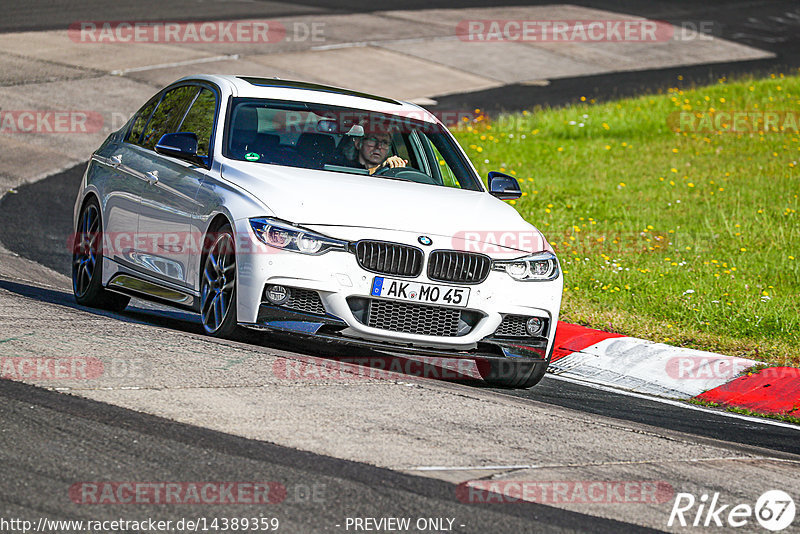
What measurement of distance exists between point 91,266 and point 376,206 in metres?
2.76

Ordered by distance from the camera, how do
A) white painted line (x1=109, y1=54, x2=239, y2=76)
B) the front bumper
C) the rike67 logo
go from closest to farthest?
1. the rike67 logo
2. the front bumper
3. white painted line (x1=109, y1=54, x2=239, y2=76)

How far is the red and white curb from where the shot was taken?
9109 mm

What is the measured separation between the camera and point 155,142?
9164 millimetres

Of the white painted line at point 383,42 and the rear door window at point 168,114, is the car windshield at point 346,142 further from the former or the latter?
the white painted line at point 383,42

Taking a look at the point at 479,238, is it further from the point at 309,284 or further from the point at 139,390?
the point at 139,390

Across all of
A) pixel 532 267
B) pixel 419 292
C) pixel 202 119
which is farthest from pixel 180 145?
pixel 532 267

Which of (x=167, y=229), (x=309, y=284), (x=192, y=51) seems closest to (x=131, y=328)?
(x=167, y=229)

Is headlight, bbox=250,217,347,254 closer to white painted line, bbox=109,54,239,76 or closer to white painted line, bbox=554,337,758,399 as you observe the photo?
white painted line, bbox=554,337,758,399

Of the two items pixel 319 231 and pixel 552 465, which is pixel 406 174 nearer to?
pixel 319 231

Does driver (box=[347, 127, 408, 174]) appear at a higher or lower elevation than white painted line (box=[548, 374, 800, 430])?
higher

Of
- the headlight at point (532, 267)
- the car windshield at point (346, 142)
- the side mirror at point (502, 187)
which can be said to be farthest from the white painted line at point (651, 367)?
the car windshield at point (346, 142)

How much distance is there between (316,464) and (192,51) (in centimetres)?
2026

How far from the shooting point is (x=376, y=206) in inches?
301

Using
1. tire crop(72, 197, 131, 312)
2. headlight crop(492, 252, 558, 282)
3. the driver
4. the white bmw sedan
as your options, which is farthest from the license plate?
tire crop(72, 197, 131, 312)
